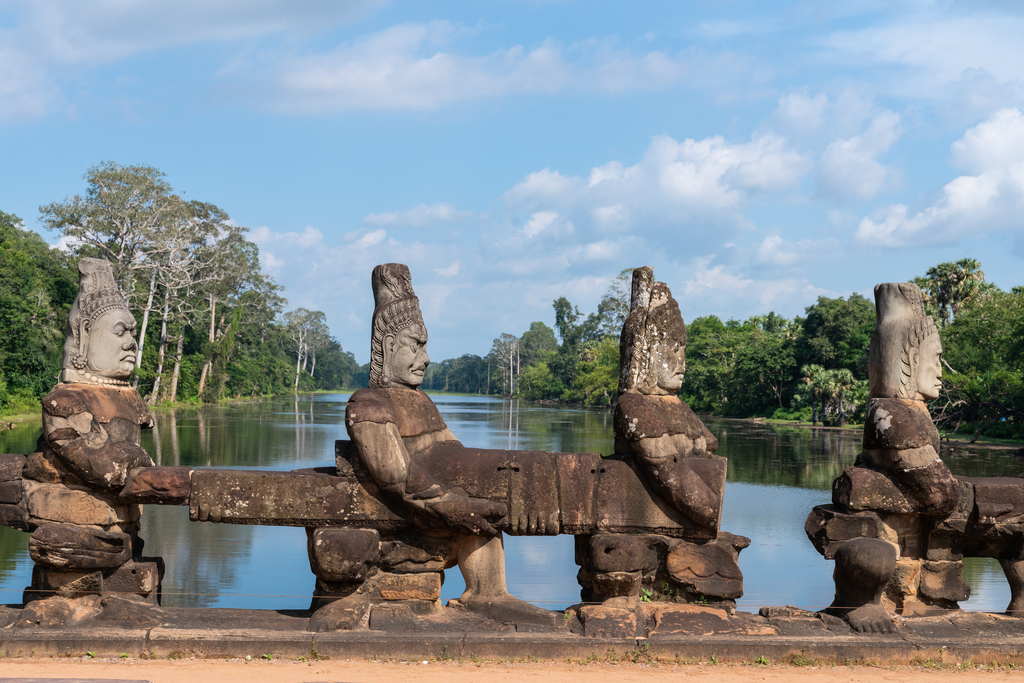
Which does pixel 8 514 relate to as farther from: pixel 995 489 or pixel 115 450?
pixel 995 489

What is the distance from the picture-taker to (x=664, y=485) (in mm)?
5500

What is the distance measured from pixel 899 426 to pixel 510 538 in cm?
978

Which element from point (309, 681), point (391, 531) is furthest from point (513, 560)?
point (309, 681)

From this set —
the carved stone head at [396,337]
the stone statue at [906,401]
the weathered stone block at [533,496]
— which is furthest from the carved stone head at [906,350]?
the carved stone head at [396,337]

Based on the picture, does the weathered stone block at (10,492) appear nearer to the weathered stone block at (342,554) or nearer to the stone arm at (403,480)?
the weathered stone block at (342,554)

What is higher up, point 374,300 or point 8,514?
point 374,300

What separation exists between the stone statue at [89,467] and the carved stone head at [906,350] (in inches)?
205

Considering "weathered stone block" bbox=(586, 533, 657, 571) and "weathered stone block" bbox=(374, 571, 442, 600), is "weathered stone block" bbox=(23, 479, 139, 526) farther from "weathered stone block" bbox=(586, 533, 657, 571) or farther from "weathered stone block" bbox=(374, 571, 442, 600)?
"weathered stone block" bbox=(586, 533, 657, 571)

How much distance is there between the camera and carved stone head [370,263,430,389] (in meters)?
5.84

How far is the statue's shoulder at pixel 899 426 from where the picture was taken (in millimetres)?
5684

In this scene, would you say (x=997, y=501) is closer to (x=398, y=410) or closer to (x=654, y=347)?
(x=654, y=347)

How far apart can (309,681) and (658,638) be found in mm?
2143

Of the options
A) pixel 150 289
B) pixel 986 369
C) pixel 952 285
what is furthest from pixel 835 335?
pixel 150 289

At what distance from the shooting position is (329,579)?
539 cm
